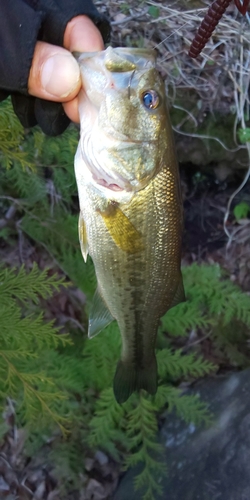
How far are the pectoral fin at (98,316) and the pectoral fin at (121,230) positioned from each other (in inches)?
11.3

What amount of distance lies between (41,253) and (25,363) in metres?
0.91

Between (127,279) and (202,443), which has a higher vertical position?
(127,279)

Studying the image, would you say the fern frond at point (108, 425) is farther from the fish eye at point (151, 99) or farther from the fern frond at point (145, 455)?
the fish eye at point (151, 99)

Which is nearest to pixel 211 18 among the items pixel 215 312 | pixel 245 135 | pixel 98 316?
pixel 98 316

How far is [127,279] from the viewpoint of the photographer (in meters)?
1.60

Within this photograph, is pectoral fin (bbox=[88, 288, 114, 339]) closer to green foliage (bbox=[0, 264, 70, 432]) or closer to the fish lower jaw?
green foliage (bbox=[0, 264, 70, 432])

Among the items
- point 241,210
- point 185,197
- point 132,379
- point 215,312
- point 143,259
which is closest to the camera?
point 143,259

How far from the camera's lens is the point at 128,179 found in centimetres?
145

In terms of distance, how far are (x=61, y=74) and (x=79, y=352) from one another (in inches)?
73.2

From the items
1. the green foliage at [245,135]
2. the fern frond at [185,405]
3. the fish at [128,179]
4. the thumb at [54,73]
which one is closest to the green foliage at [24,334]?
the fish at [128,179]

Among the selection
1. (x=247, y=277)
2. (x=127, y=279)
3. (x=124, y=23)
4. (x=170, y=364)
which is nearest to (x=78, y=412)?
(x=170, y=364)

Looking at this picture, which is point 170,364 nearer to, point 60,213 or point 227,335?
point 227,335

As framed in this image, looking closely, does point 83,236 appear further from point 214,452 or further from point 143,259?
point 214,452

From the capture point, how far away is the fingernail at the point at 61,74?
1.32 metres
